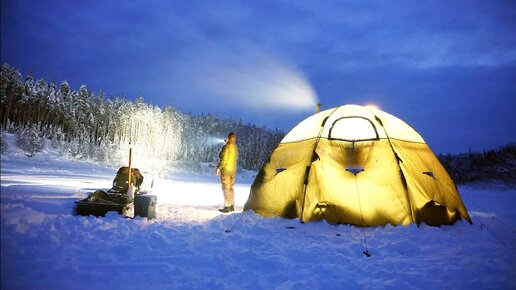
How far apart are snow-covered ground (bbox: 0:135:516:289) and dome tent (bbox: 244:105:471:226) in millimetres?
452

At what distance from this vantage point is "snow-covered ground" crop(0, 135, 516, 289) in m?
3.48

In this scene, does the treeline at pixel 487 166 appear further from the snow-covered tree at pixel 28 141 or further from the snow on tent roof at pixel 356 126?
the snow-covered tree at pixel 28 141

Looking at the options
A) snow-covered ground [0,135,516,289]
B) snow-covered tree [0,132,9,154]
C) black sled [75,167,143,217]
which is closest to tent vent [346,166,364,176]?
snow-covered ground [0,135,516,289]

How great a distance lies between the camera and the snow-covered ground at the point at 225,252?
3479 mm

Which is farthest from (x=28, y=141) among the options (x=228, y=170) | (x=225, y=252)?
(x=228, y=170)

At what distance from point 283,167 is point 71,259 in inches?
210

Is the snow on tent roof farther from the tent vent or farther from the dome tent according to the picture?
the tent vent

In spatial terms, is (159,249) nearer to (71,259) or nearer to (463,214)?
(71,259)

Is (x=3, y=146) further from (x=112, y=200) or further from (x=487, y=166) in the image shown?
(x=487, y=166)

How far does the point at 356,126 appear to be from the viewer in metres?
8.37

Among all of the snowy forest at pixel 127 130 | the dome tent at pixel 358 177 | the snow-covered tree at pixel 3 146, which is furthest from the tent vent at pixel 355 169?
the snowy forest at pixel 127 130

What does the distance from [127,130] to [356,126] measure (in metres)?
62.9

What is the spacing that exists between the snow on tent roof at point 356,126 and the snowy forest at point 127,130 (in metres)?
33.6

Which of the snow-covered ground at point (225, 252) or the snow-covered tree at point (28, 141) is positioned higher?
the snow-covered tree at point (28, 141)
